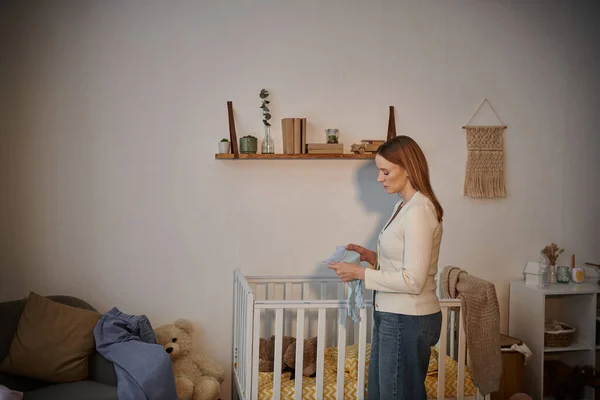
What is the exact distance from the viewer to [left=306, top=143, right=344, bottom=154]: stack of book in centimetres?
316

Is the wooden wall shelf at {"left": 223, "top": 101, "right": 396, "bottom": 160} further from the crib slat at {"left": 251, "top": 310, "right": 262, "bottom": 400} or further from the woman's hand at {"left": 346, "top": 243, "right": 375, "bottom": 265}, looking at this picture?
the crib slat at {"left": 251, "top": 310, "right": 262, "bottom": 400}

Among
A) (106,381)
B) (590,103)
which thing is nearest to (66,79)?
(106,381)

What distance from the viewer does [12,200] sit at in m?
3.10

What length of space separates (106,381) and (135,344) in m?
0.21

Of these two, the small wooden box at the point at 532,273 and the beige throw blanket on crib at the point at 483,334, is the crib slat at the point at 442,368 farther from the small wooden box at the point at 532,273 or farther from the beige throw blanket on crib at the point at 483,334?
the small wooden box at the point at 532,273

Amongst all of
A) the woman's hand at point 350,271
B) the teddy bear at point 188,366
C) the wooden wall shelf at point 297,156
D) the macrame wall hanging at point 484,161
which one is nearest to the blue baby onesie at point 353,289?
the woman's hand at point 350,271

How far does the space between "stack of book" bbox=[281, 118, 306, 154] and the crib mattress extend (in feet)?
3.69

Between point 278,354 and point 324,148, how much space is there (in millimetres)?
1196

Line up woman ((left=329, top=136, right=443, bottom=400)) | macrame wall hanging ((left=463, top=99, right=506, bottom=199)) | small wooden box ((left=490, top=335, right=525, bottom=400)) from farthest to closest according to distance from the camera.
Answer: macrame wall hanging ((left=463, top=99, right=506, bottom=199)) < small wooden box ((left=490, top=335, right=525, bottom=400)) < woman ((left=329, top=136, right=443, bottom=400))

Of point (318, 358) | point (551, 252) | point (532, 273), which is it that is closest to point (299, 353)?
point (318, 358)

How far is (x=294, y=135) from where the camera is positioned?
3.18m

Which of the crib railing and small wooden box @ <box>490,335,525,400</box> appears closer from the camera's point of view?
the crib railing

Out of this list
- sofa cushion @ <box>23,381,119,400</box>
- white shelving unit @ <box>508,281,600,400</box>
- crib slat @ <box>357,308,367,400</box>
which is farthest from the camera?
white shelving unit @ <box>508,281,600,400</box>

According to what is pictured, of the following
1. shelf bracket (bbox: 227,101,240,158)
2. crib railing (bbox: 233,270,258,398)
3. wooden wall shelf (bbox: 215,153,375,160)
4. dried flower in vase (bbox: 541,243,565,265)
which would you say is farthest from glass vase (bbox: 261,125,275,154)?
dried flower in vase (bbox: 541,243,565,265)
